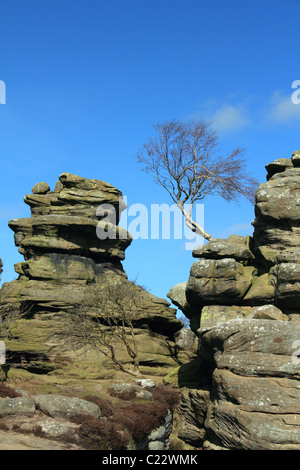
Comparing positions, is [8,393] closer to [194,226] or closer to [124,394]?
[124,394]

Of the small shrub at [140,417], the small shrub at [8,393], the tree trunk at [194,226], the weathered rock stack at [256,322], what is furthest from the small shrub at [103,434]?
the tree trunk at [194,226]

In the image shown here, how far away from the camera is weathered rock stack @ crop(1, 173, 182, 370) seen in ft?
142

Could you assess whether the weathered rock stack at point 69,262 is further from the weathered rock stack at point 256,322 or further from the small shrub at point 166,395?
the small shrub at point 166,395

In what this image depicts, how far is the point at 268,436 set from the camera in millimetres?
23688

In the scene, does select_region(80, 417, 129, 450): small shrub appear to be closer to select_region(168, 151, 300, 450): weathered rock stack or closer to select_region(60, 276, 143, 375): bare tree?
select_region(168, 151, 300, 450): weathered rock stack

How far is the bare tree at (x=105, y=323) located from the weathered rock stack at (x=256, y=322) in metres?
5.59

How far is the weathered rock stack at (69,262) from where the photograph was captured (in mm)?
43375

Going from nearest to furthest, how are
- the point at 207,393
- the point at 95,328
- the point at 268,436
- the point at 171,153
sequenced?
the point at 268,436 < the point at 207,393 < the point at 95,328 < the point at 171,153

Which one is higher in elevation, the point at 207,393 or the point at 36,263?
the point at 36,263

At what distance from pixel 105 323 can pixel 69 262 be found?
7320mm

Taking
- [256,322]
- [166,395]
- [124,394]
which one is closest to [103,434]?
[124,394]

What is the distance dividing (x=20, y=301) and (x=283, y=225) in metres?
24.2
